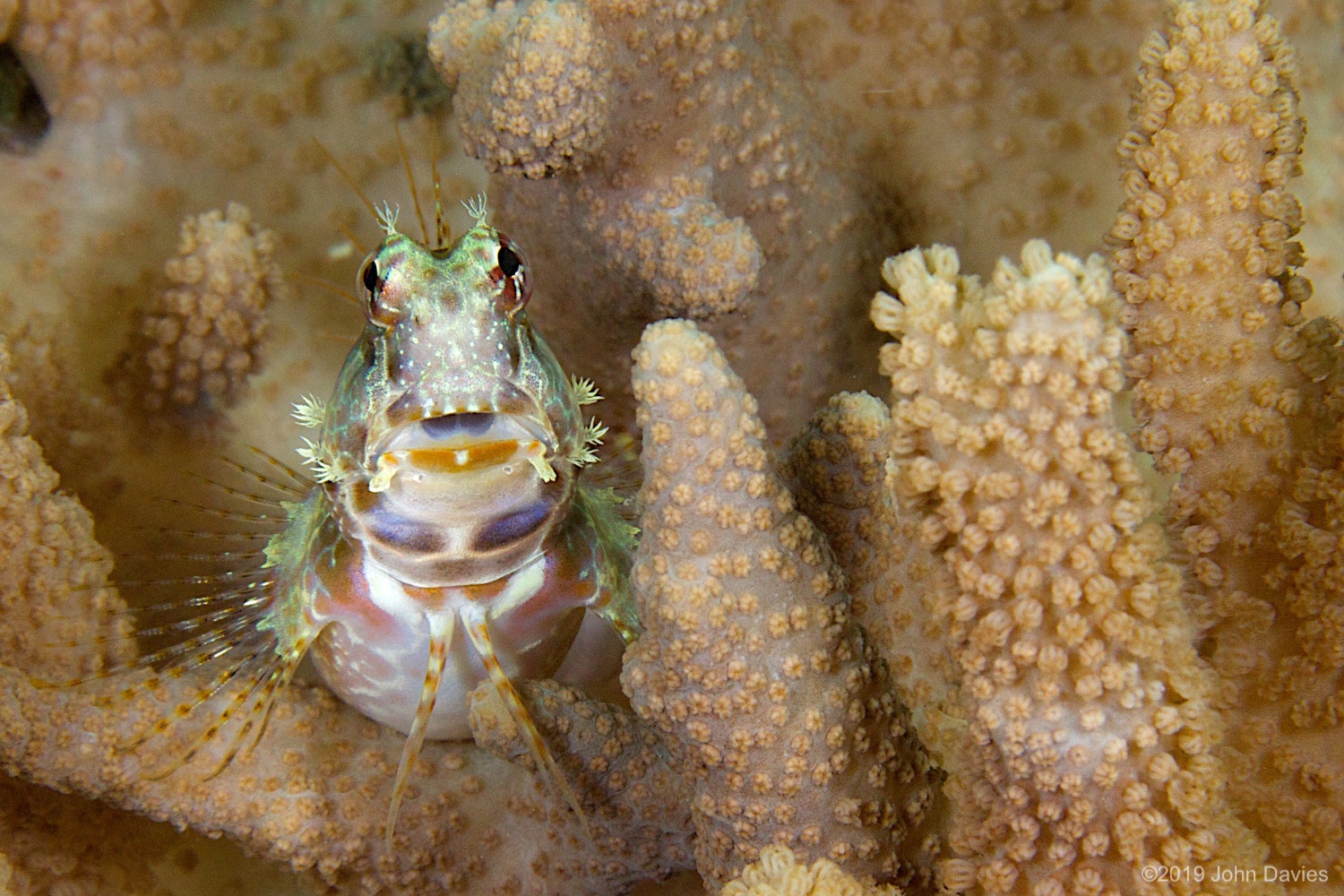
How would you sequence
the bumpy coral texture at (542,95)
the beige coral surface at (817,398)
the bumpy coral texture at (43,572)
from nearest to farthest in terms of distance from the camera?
the beige coral surface at (817,398) → the bumpy coral texture at (542,95) → the bumpy coral texture at (43,572)

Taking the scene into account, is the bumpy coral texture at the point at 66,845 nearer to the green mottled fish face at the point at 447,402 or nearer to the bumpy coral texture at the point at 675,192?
the green mottled fish face at the point at 447,402

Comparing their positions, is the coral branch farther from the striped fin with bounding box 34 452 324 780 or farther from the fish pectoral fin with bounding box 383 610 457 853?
the striped fin with bounding box 34 452 324 780

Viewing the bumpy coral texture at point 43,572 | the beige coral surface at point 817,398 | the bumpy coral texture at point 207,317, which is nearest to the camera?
the beige coral surface at point 817,398

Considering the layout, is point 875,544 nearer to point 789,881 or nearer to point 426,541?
point 789,881

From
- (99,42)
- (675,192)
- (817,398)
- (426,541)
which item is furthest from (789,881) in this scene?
(99,42)

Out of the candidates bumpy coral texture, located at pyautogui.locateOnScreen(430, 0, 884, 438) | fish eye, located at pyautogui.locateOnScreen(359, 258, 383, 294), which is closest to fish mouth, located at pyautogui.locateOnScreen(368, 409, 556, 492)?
fish eye, located at pyautogui.locateOnScreen(359, 258, 383, 294)

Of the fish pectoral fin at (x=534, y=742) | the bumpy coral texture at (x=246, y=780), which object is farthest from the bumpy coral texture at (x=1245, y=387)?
the fish pectoral fin at (x=534, y=742)
